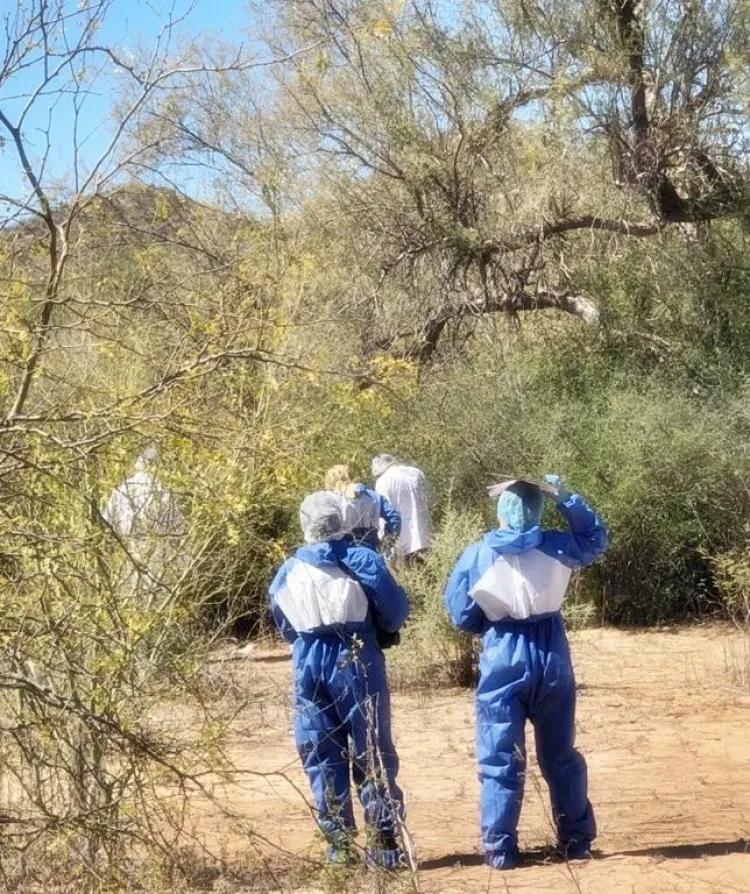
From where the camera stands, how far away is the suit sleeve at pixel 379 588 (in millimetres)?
5805

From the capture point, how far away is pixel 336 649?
5.76 metres

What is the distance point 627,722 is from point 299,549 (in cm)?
427

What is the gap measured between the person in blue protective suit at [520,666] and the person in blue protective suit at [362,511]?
0.64 metres

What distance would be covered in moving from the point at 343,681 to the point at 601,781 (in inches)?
106

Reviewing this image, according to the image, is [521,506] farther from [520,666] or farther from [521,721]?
[521,721]

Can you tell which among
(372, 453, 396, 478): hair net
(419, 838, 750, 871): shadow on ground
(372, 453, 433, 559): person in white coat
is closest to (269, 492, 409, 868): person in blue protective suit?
(419, 838, 750, 871): shadow on ground

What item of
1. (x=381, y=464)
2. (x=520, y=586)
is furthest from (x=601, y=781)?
(x=381, y=464)

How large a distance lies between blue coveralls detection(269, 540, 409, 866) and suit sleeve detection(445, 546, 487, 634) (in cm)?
20

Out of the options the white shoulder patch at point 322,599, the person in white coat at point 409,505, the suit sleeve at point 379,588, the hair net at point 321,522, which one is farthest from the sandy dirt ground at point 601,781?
the person in white coat at point 409,505

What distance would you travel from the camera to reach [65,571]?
13.2 feet

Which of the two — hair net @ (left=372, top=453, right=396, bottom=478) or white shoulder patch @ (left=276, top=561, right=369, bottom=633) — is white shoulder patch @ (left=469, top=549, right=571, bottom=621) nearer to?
white shoulder patch @ (left=276, top=561, right=369, bottom=633)

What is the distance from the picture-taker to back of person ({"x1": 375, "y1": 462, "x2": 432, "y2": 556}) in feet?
38.7

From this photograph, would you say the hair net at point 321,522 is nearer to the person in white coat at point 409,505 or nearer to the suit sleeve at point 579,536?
the suit sleeve at point 579,536

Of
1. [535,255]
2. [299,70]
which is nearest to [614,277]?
[535,255]
